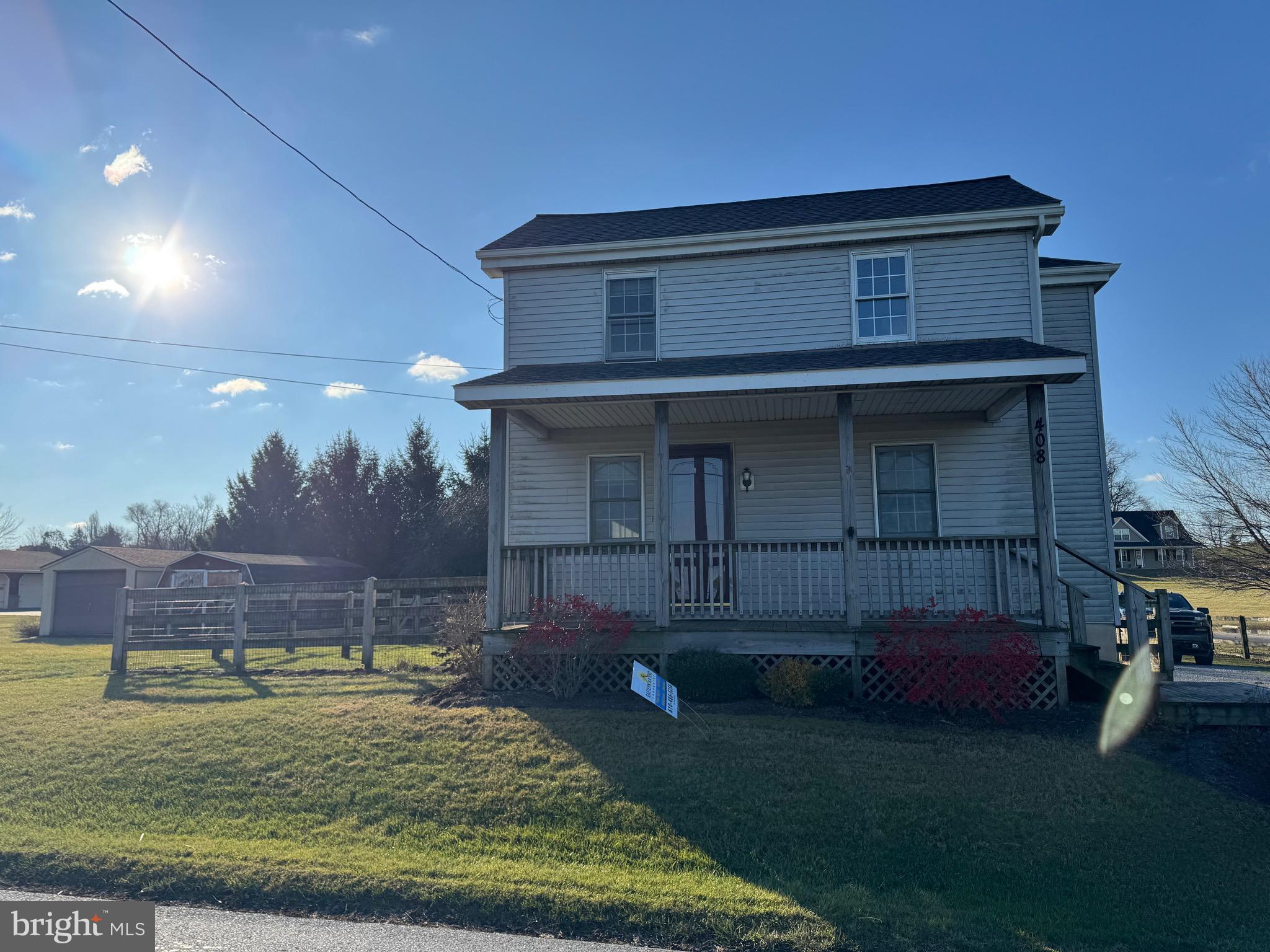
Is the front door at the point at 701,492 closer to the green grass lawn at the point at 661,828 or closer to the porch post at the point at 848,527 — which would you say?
the porch post at the point at 848,527

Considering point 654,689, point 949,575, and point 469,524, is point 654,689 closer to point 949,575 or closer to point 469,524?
point 949,575

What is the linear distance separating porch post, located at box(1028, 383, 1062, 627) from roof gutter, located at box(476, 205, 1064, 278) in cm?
322

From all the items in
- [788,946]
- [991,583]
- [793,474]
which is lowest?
[788,946]

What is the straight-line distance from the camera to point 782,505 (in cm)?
1319

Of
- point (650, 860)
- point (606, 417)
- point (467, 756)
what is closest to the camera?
point (650, 860)

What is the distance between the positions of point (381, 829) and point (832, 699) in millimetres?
5176

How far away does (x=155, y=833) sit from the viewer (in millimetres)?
6977

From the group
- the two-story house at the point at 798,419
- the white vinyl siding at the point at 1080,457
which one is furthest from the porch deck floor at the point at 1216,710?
the white vinyl siding at the point at 1080,457

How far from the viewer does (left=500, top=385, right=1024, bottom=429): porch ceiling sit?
443 inches

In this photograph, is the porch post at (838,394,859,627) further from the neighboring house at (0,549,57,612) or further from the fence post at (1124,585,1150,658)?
the neighboring house at (0,549,57,612)

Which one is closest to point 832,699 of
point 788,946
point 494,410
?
point 788,946

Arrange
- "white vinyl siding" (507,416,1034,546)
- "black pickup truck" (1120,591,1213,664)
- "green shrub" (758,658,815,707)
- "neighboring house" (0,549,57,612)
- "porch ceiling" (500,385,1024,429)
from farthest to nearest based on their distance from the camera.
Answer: "neighboring house" (0,549,57,612)
"black pickup truck" (1120,591,1213,664)
"white vinyl siding" (507,416,1034,546)
"porch ceiling" (500,385,1024,429)
"green shrub" (758,658,815,707)

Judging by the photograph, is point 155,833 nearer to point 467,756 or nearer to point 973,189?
point 467,756

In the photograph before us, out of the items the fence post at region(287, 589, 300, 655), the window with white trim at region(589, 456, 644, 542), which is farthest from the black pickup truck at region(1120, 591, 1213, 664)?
the fence post at region(287, 589, 300, 655)
